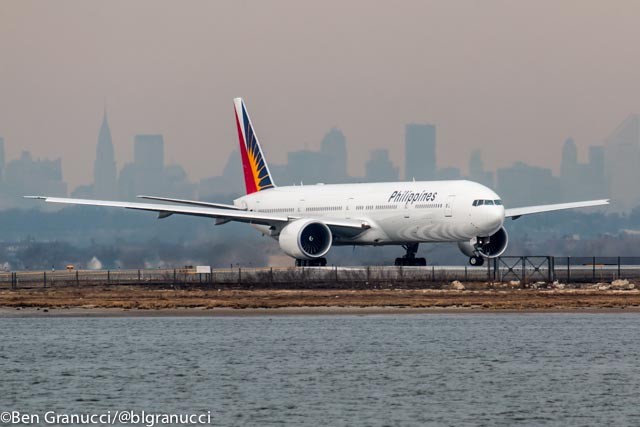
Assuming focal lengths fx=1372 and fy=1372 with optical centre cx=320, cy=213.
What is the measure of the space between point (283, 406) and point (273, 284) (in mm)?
41449

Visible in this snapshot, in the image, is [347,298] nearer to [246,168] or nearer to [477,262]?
[477,262]

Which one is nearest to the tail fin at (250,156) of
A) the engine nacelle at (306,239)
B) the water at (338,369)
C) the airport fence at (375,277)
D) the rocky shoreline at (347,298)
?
the engine nacelle at (306,239)

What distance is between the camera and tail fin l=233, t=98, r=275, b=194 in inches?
3910

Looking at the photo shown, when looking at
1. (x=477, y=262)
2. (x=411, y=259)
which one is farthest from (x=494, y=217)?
(x=411, y=259)

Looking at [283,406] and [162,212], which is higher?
[162,212]

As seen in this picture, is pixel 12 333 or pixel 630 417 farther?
pixel 12 333

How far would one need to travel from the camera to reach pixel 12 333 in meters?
53.6

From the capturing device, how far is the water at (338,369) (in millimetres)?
33562

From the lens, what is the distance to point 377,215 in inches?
3346

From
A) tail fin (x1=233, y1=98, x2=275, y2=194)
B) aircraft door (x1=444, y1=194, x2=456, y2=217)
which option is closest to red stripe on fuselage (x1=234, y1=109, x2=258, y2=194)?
tail fin (x1=233, y1=98, x2=275, y2=194)

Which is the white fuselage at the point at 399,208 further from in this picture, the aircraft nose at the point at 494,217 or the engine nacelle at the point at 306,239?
the engine nacelle at the point at 306,239

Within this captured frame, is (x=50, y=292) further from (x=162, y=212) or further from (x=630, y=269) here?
(x=630, y=269)

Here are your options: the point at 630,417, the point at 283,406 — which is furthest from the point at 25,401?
the point at 630,417

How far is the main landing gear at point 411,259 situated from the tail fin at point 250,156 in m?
14.5
